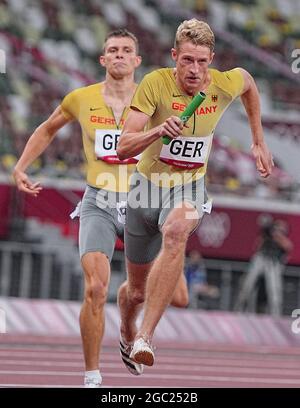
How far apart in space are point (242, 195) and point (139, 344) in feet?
44.0

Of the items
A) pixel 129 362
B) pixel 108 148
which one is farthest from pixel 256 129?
pixel 129 362

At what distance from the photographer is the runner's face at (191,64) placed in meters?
8.62

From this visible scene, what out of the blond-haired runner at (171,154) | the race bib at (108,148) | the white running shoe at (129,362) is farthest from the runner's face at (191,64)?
the white running shoe at (129,362)

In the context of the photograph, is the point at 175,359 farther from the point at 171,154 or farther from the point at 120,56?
the point at 171,154

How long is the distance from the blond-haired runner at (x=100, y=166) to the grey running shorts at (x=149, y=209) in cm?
23

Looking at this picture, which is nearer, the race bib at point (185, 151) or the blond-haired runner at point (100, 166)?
the race bib at point (185, 151)

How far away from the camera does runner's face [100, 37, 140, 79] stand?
33.1 feet

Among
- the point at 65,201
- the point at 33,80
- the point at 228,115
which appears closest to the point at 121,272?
the point at 65,201

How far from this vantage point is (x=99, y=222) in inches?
382

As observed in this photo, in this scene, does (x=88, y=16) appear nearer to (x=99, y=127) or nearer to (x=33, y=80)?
(x=33, y=80)

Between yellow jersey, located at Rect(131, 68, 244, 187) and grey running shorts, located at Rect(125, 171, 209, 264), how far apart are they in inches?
2.2

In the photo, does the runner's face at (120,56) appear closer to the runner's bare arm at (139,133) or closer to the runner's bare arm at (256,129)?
the runner's bare arm at (256,129)

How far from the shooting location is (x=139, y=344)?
8.43 meters

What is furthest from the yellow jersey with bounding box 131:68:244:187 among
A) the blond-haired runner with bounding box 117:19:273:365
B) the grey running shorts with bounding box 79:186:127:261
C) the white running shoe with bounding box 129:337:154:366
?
Answer: the white running shoe with bounding box 129:337:154:366
